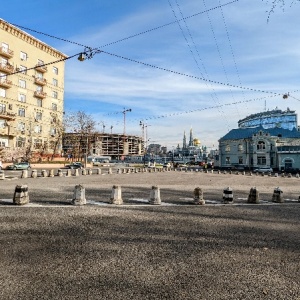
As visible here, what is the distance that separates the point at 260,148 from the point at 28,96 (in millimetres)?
53681

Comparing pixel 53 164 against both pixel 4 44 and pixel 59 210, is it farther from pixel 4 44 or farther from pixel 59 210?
pixel 59 210

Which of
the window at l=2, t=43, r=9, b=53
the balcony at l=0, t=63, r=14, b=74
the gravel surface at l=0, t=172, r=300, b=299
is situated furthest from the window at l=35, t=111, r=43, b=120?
the gravel surface at l=0, t=172, r=300, b=299

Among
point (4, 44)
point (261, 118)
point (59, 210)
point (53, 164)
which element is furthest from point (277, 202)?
point (261, 118)

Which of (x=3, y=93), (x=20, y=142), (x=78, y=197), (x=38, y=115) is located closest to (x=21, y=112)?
(x=38, y=115)

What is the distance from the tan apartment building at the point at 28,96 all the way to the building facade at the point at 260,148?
44243 millimetres

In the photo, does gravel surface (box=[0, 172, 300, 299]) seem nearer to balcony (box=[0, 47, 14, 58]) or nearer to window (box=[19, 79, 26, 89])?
balcony (box=[0, 47, 14, 58])

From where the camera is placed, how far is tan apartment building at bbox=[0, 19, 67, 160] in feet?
151

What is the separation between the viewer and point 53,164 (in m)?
50.2

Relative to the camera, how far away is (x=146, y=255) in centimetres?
Result: 518

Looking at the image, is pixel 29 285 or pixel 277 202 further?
pixel 277 202

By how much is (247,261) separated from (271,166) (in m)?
67.0

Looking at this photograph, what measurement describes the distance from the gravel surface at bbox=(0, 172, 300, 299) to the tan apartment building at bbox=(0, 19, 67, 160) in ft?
132

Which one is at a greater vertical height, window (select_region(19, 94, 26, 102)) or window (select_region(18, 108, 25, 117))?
window (select_region(19, 94, 26, 102))

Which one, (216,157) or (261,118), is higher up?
(261,118)
